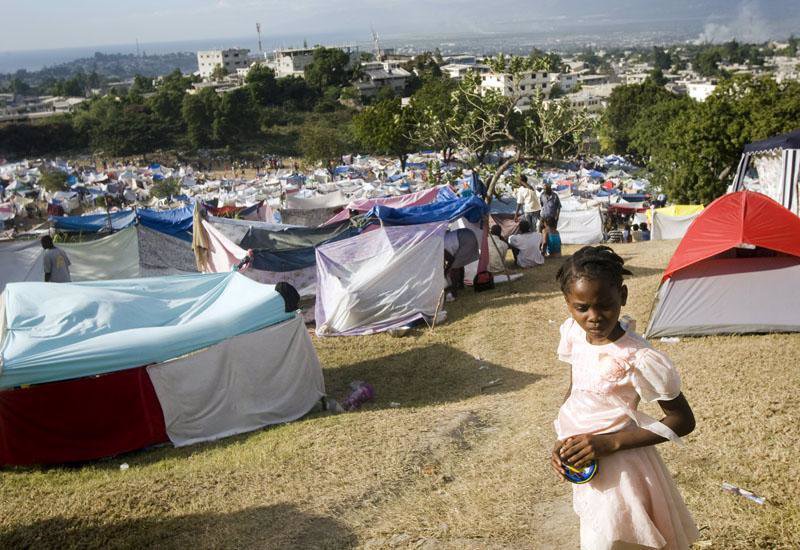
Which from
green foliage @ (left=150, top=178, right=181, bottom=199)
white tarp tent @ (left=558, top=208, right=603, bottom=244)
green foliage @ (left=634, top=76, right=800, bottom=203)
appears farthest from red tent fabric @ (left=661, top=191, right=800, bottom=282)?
green foliage @ (left=150, top=178, right=181, bottom=199)

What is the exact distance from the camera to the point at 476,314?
9.46 meters

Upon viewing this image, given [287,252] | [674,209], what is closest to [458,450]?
[287,252]

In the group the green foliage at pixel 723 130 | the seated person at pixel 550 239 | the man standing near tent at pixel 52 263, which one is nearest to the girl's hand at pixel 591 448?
the man standing near tent at pixel 52 263

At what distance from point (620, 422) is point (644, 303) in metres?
6.58

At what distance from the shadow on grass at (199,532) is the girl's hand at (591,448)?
2.03 meters

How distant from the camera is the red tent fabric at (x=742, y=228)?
6.90m

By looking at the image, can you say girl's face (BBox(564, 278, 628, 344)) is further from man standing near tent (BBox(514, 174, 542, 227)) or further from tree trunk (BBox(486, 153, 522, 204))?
tree trunk (BBox(486, 153, 522, 204))

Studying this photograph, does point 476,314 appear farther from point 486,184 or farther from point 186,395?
point 486,184

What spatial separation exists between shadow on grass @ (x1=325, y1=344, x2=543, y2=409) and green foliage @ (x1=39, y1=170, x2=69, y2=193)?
34538 millimetres

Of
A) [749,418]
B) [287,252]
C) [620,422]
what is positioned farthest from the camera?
[287,252]

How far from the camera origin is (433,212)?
34.1 ft

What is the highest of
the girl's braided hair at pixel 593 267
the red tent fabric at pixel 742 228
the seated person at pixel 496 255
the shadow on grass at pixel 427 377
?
the girl's braided hair at pixel 593 267

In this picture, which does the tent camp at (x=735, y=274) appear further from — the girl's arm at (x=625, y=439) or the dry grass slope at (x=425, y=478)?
the girl's arm at (x=625, y=439)

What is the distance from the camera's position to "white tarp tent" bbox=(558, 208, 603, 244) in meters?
16.2
